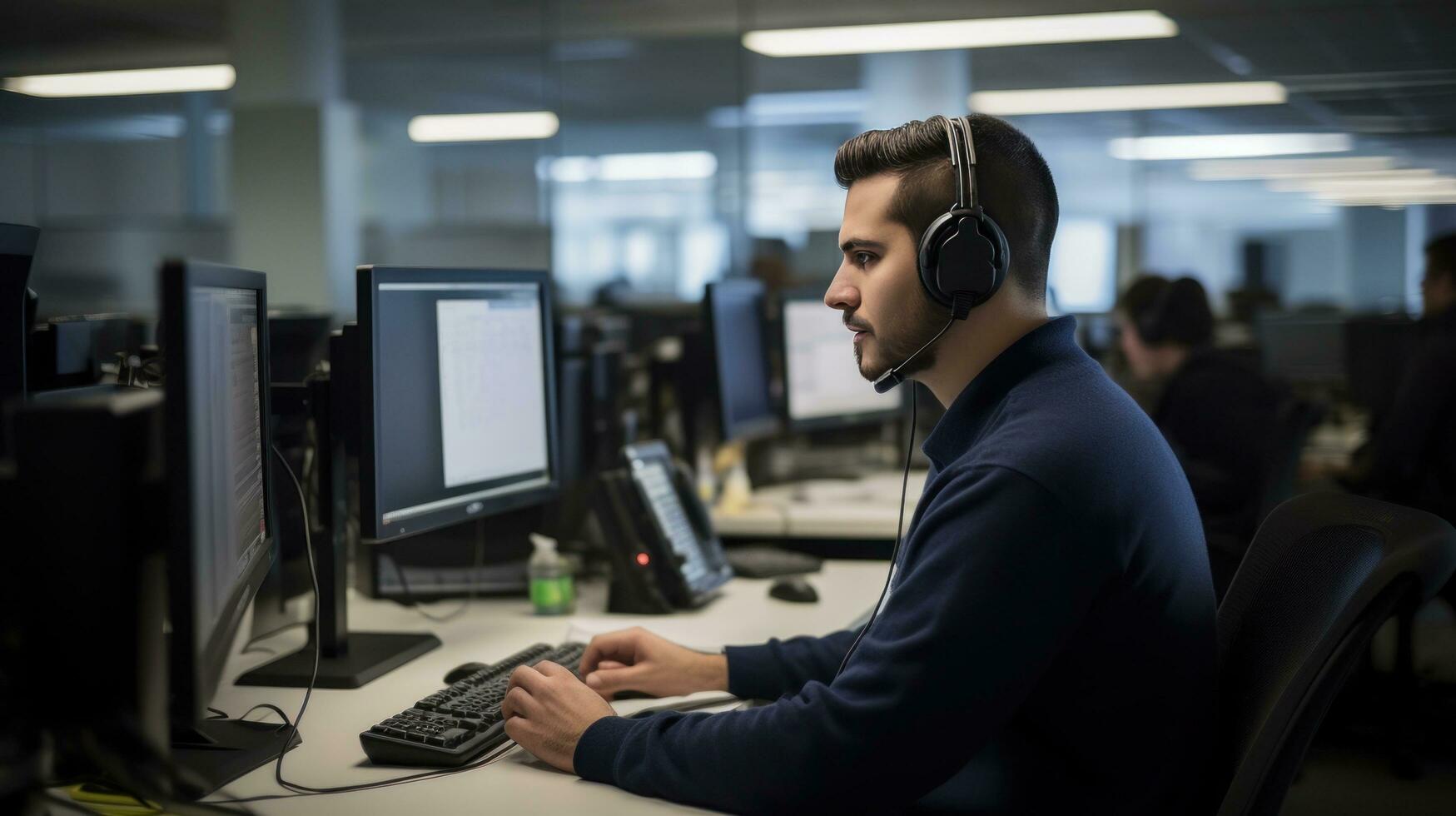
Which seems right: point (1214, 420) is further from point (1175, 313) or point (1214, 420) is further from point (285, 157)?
point (285, 157)

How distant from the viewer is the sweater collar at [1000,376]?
1.17 meters

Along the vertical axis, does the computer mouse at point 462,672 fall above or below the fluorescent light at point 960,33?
below

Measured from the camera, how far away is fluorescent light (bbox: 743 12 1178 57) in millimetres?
5336

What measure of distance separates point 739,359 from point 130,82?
148 inches

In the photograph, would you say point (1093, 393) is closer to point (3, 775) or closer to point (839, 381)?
point (3, 775)

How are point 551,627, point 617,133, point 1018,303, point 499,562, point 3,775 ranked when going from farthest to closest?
point 617,133 < point 499,562 < point 551,627 < point 1018,303 < point 3,775

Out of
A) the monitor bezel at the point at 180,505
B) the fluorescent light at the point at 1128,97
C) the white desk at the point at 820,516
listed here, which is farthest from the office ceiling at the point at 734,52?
the monitor bezel at the point at 180,505

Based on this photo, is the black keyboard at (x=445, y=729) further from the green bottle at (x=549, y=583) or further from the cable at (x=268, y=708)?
the green bottle at (x=549, y=583)

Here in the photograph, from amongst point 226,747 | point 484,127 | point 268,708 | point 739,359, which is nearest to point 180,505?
point 226,747

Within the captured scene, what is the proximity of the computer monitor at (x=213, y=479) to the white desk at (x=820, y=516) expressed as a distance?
1400 millimetres

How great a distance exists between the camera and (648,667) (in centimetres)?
144

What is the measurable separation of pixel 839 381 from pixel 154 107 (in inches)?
155

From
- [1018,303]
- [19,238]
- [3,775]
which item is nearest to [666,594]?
[1018,303]

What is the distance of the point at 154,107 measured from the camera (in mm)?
5445
